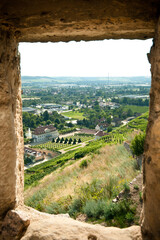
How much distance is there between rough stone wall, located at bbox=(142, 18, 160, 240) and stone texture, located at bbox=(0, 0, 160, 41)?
217 millimetres

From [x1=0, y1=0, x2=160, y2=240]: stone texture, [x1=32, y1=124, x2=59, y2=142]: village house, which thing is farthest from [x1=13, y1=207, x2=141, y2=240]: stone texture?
[x1=32, y1=124, x2=59, y2=142]: village house

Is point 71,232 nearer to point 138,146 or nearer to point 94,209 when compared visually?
point 94,209

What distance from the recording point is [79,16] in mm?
1700

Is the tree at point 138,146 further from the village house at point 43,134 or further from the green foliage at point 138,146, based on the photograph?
the village house at point 43,134

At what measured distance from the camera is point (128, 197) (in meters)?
3.26

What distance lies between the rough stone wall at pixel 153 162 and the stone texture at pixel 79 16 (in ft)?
0.71

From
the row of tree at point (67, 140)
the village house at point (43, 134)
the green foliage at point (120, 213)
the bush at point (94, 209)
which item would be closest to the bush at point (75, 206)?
the bush at point (94, 209)

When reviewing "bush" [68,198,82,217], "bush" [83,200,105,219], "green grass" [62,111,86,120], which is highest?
"bush" [83,200,105,219]

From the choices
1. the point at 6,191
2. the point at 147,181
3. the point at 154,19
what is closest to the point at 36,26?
the point at 154,19

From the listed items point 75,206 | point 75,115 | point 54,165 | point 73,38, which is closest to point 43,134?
point 75,115

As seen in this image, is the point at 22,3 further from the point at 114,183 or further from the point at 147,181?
the point at 114,183

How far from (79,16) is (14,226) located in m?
1.94

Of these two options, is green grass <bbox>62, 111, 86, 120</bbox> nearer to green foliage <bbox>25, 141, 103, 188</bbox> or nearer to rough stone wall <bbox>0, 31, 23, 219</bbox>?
green foliage <bbox>25, 141, 103, 188</bbox>

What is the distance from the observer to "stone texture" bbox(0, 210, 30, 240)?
6.19 feet
